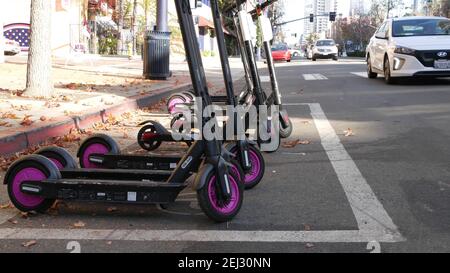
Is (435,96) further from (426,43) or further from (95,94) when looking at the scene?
(95,94)

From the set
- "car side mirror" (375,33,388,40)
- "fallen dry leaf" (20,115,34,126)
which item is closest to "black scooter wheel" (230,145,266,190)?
"fallen dry leaf" (20,115,34,126)

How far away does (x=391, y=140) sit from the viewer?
7.20 m

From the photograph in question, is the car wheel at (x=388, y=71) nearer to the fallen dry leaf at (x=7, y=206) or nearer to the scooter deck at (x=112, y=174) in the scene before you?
the scooter deck at (x=112, y=174)

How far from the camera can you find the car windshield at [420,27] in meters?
14.5

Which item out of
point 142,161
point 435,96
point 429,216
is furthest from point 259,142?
point 435,96

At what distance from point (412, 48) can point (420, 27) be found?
1.53 meters

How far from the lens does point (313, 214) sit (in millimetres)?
4324

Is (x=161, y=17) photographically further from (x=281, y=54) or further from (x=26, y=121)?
(x=281, y=54)

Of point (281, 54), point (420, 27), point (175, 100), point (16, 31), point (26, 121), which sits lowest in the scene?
point (26, 121)

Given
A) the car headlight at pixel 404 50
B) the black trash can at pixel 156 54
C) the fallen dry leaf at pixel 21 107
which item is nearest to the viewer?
the fallen dry leaf at pixel 21 107

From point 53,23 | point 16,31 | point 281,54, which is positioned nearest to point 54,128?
point 53,23

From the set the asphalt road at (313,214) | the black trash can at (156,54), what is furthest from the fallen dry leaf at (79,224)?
the black trash can at (156,54)

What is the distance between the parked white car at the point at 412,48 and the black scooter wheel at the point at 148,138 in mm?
8629

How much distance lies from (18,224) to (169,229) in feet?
3.51
